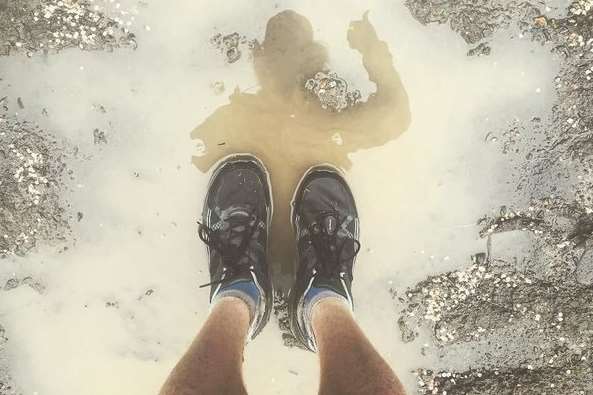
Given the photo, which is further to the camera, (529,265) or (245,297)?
(529,265)

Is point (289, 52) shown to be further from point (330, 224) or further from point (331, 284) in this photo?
point (331, 284)

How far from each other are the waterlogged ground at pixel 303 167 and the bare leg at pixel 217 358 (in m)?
0.42

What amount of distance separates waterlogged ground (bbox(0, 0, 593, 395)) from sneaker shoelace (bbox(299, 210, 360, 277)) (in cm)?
12

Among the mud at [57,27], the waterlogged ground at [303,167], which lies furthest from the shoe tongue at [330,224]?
the mud at [57,27]

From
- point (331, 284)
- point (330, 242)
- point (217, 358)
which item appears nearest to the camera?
point (217, 358)

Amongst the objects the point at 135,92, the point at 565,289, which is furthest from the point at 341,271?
the point at 135,92

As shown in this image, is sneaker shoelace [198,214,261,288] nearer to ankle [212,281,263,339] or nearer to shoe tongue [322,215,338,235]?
ankle [212,281,263,339]

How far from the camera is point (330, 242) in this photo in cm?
230

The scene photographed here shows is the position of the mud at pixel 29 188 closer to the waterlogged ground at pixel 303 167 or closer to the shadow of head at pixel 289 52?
the waterlogged ground at pixel 303 167

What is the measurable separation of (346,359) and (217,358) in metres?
0.43

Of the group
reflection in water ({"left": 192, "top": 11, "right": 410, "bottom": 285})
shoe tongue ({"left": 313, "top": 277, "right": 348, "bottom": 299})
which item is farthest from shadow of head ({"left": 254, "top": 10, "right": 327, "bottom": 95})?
shoe tongue ({"left": 313, "top": 277, "right": 348, "bottom": 299})

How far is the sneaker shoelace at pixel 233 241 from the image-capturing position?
2199 mm

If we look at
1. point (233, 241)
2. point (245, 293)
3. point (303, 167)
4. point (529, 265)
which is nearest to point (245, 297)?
point (245, 293)

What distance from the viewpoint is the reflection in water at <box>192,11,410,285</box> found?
7.47ft
